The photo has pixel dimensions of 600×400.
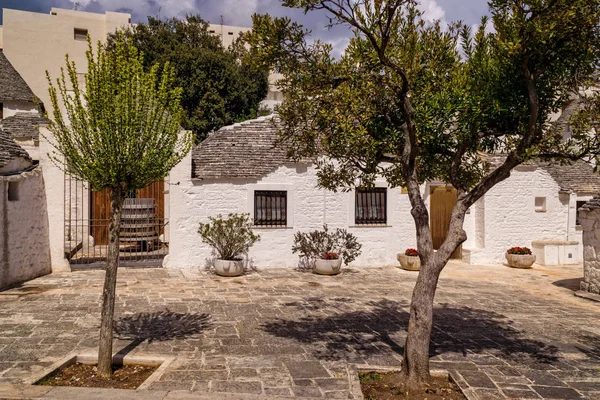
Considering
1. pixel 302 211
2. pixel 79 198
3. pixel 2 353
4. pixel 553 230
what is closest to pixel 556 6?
pixel 2 353

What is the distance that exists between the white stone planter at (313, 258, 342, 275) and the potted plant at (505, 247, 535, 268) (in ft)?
20.0

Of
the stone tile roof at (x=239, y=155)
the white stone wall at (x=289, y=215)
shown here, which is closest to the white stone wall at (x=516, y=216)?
the white stone wall at (x=289, y=215)

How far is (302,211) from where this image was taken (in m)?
14.8

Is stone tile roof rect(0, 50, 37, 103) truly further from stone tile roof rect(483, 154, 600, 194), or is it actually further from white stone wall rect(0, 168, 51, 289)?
stone tile roof rect(483, 154, 600, 194)

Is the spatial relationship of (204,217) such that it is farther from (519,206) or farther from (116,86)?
(519,206)

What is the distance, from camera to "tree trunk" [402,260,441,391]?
5707 millimetres

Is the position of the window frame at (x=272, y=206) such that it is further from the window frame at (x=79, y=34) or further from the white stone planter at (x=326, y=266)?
the window frame at (x=79, y=34)

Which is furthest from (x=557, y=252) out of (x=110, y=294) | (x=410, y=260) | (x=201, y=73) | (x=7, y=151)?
(x=201, y=73)

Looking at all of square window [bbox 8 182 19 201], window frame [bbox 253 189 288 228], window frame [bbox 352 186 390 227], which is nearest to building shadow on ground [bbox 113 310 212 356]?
square window [bbox 8 182 19 201]

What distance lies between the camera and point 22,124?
1777cm

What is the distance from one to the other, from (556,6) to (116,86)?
17.0 feet

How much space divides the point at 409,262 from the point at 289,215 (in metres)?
3.96

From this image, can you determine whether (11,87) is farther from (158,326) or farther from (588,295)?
(588,295)

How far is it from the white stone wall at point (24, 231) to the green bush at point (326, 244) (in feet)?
23.0
